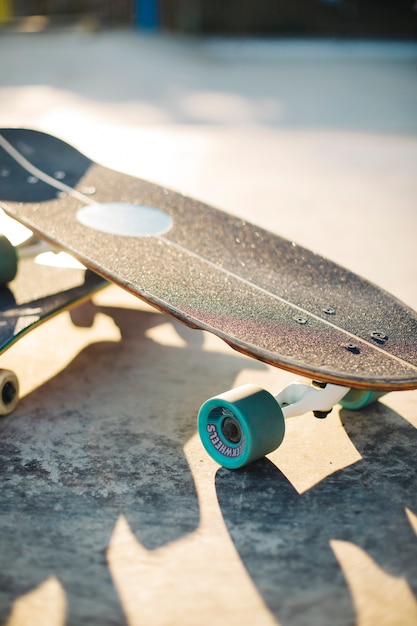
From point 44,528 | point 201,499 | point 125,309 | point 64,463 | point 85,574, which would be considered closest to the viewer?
point 85,574

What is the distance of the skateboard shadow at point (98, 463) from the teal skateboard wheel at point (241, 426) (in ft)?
0.43

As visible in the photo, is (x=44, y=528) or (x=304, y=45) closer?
(x=44, y=528)

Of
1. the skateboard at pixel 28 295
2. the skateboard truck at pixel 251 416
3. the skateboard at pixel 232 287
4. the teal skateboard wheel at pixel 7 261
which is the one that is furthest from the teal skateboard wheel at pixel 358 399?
the teal skateboard wheel at pixel 7 261

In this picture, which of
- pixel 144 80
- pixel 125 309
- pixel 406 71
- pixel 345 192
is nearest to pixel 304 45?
pixel 406 71

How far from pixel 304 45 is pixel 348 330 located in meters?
12.0

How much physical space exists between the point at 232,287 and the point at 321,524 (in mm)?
950

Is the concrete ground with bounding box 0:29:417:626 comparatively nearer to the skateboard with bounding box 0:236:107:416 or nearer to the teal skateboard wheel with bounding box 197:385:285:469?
the teal skateboard wheel with bounding box 197:385:285:469

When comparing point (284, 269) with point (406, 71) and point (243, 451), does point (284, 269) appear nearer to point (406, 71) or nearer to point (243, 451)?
point (243, 451)

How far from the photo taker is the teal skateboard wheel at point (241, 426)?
2.46 meters

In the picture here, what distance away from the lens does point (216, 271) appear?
9.94 ft

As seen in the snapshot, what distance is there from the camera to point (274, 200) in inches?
228

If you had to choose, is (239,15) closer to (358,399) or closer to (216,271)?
(216,271)

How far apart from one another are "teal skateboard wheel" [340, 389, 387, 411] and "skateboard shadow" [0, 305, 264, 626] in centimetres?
50

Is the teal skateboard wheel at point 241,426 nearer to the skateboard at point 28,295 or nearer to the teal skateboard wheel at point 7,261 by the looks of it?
the skateboard at point 28,295
